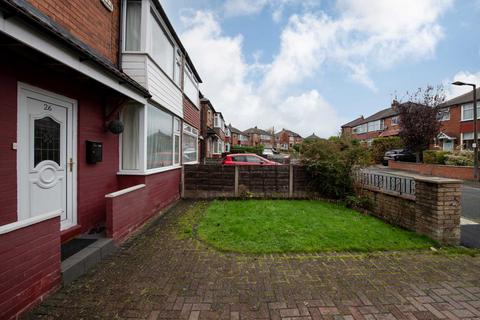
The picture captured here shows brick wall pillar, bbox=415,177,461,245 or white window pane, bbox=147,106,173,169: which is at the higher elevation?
white window pane, bbox=147,106,173,169

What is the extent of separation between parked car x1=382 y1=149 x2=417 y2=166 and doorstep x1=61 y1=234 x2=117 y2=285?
2601cm

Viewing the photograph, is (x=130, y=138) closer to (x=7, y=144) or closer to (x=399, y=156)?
(x=7, y=144)

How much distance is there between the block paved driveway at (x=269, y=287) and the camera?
255 centimetres

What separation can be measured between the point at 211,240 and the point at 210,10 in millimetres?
10460

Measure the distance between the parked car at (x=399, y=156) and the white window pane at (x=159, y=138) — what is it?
23.5 m

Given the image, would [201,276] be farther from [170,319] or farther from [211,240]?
[211,240]

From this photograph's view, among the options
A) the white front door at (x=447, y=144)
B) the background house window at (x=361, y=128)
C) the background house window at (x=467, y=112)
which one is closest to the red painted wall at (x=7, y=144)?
the background house window at (x=467, y=112)

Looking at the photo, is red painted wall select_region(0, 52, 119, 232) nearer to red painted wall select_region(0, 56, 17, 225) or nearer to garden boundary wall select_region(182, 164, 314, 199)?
red painted wall select_region(0, 56, 17, 225)

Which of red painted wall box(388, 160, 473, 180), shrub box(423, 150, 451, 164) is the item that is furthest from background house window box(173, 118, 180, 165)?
shrub box(423, 150, 451, 164)

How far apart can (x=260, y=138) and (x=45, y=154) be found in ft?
253

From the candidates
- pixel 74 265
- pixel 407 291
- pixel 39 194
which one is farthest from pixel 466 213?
pixel 39 194

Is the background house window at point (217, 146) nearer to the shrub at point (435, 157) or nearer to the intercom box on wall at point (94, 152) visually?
the shrub at point (435, 157)

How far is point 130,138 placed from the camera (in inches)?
227

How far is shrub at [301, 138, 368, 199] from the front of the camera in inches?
308
